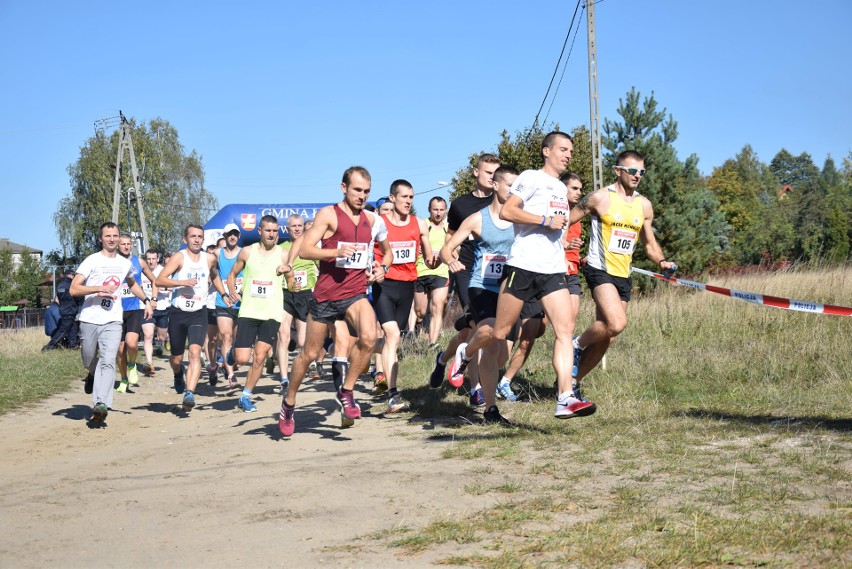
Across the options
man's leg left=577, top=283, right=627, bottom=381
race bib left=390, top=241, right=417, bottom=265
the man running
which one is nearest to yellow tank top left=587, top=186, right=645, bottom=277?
man's leg left=577, top=283, right=627, bottom=381

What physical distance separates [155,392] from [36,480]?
7.10 m

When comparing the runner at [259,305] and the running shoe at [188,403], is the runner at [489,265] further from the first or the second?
the running shoe at [188,403]

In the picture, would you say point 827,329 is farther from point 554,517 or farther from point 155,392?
point 155,392

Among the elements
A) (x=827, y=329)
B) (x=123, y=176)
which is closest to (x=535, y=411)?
(x=827, y=329)

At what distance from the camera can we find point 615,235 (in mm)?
8250

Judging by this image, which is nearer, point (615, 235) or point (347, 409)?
point (347, 409)

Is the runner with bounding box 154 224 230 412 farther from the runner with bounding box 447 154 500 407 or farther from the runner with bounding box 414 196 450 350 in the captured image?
the runner with bounding box 447 154 500 407

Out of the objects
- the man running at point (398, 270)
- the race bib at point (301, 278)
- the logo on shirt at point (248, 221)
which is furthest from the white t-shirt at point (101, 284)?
the logo on shirt at point (248, 221)

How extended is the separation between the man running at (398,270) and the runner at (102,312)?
2812 millimetres

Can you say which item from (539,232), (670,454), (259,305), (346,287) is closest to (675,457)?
(670,454)

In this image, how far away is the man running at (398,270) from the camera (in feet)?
32.6

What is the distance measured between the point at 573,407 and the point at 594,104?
5.42m

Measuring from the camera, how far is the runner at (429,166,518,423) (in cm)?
814

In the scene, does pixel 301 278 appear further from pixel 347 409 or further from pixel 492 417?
pixel 492 417
